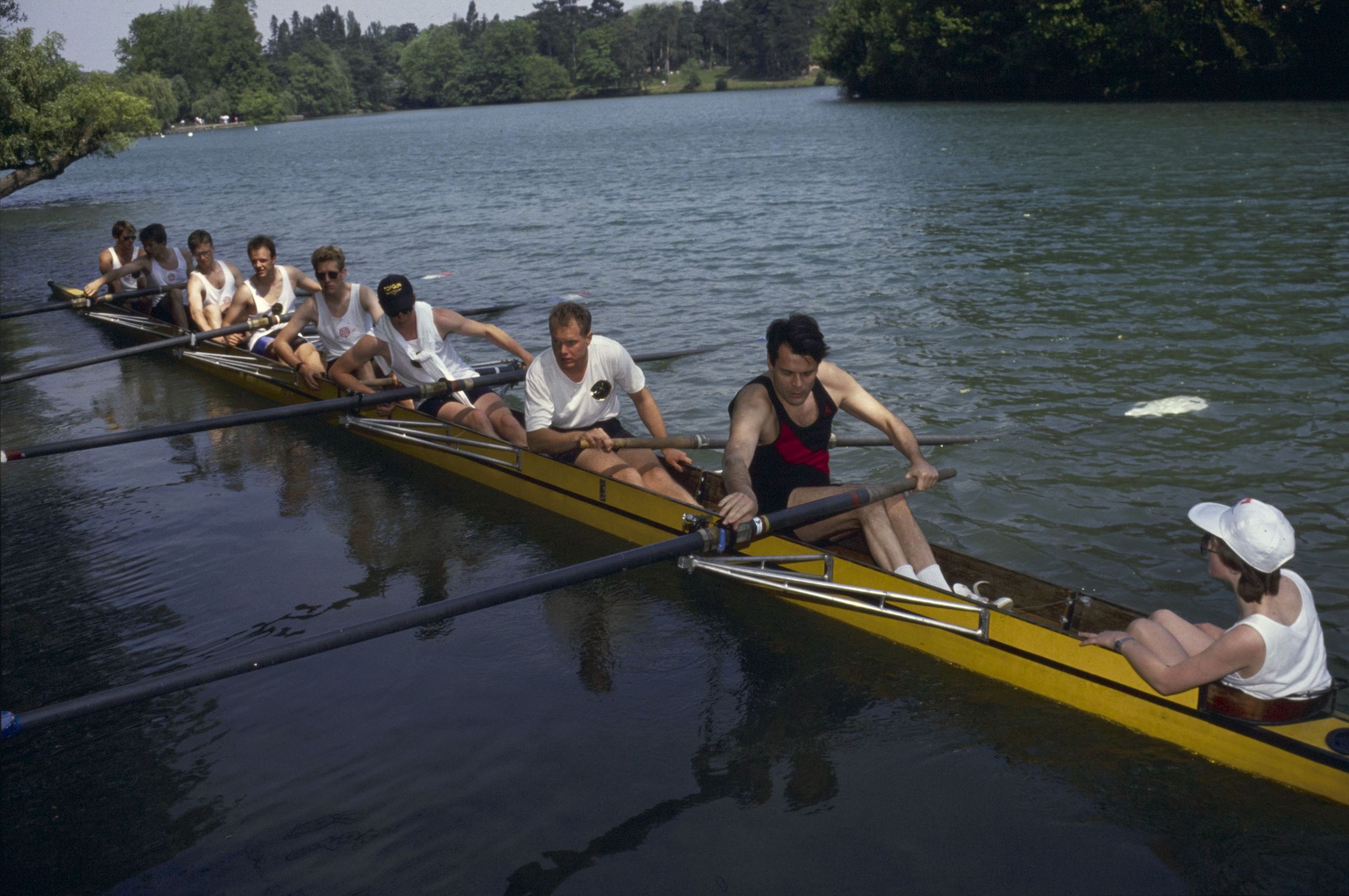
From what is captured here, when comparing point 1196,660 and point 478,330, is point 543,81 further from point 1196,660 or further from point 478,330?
point 1196,660

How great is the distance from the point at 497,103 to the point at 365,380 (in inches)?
6453

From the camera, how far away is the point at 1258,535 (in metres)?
4.45

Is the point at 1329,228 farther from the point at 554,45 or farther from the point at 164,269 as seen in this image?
the point at 554,45

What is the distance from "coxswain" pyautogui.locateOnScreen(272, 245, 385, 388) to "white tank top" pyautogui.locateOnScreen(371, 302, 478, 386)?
440 mm

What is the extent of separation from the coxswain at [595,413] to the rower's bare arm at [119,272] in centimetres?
1098

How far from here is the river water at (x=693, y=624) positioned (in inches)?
207

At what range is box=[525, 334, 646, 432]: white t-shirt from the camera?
26.7 ft

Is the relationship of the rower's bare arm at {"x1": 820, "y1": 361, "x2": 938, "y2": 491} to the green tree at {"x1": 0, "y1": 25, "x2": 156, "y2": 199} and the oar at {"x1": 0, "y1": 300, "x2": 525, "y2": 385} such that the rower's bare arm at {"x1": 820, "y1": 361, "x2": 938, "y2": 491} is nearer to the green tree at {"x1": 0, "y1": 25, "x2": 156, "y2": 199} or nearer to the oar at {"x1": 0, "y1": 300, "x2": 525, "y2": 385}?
the oar at {"x1": 0, "y1": 300, "x2": 525, "y2": 385}

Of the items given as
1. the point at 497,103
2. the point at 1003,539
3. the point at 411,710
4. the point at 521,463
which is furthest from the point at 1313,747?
the point at 497,103

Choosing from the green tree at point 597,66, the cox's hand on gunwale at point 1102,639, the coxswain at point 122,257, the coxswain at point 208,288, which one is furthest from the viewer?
the green tree at point 597,66

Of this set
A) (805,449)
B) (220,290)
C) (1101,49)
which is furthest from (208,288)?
(1101,49)

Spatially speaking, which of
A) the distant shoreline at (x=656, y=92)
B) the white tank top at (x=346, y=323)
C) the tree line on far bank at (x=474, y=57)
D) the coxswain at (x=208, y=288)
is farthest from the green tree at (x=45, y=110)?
the tree line on far bank at (x=474, y=57)

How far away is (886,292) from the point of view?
17.0m

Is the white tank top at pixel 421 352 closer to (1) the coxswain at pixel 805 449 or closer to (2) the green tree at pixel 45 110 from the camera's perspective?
(1) the coxswain at pixel 805 449
